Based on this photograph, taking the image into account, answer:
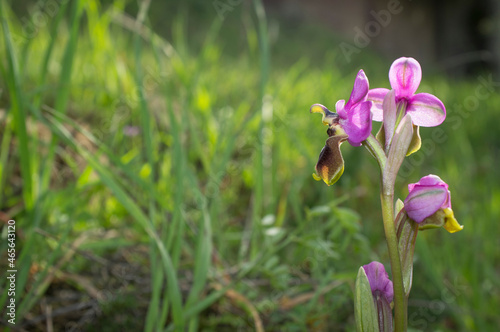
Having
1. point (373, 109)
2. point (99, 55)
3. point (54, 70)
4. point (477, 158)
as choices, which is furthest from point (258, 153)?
point (477, 158)

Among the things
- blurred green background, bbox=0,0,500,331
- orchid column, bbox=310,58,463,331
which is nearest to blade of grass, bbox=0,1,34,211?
blurred green background, bbox=0,0,500,331

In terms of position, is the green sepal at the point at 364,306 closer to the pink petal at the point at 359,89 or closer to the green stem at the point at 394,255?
the green stem at the point at 394,255

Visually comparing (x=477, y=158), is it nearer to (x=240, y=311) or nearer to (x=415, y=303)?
(x=415, y=303)

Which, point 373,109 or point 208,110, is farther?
point 208,110

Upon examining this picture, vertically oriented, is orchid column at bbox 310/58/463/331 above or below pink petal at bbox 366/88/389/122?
below

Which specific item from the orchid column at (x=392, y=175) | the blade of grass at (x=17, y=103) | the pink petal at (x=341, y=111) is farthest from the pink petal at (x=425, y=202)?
the blade of grass at (x=17, y=103)

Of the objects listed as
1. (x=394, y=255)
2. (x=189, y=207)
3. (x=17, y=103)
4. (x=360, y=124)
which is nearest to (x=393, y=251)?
(x=394, y=255)

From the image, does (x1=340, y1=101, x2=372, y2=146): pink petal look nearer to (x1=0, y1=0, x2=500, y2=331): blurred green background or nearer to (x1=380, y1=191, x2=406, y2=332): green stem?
(x1=380, y1=191, x2=406, y2=332): green stem
